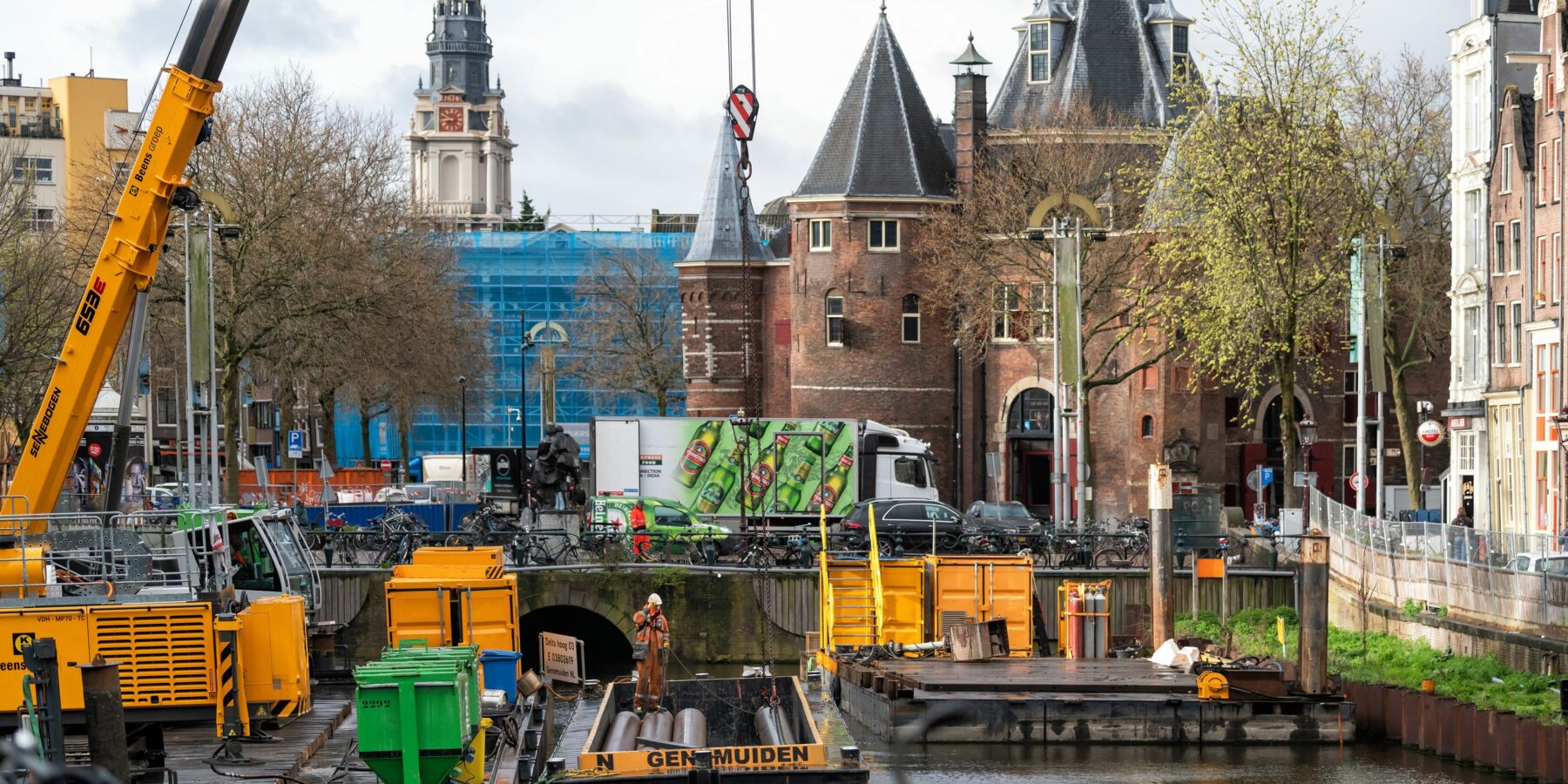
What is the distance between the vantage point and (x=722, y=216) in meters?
82.4

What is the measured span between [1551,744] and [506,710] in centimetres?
1249

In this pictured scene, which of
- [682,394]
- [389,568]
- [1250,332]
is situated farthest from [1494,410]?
[682,394]

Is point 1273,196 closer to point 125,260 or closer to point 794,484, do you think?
point 794,484

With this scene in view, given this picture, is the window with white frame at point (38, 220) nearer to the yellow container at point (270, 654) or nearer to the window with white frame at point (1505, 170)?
the yellow container at point (270, 654)

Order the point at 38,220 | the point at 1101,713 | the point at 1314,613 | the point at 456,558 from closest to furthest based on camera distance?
the point at 1314,613
the point at 1101,713
the point at 456,558
the point at 38,220

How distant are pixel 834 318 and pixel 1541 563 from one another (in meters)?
43.7

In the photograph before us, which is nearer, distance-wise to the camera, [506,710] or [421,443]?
[506,710]

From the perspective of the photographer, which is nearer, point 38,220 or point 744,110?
point 744,110

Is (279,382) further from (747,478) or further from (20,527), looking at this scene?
(20,527)

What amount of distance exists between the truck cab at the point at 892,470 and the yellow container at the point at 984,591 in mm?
20274

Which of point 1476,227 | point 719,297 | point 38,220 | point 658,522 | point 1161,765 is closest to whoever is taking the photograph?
point 1161,765

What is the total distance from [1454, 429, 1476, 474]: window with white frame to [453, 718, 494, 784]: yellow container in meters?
37.8

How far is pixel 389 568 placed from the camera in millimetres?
44469

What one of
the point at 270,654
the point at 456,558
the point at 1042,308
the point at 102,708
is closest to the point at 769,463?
the point at 1042,308
